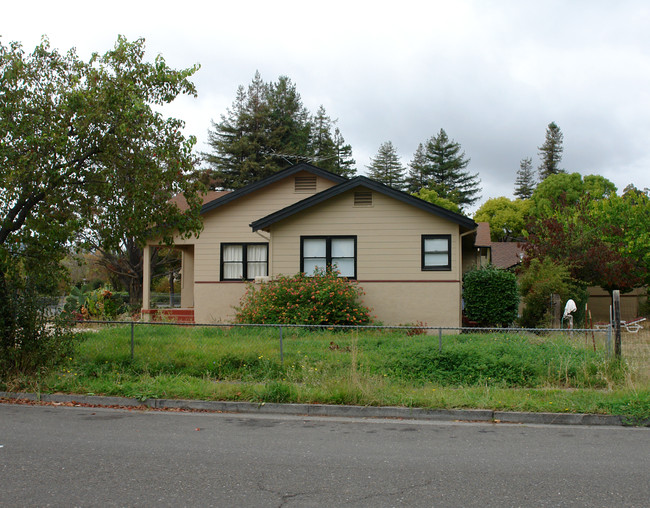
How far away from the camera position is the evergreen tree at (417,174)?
68.8m

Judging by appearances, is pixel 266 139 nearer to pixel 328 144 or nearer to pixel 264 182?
pixel 328 144

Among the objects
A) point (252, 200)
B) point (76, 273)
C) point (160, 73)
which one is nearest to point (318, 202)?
point (252, 200)

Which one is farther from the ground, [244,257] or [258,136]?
[258,136]

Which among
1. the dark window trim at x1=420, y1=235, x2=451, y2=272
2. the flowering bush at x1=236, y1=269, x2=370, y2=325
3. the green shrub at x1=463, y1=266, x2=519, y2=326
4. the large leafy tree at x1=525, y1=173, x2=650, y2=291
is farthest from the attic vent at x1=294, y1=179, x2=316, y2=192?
the large leafy tree at x1=525, y1=173, x2=650, y2=291

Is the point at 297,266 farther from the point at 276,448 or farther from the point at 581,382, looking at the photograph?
the point at 276,448

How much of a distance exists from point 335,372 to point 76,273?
134 feet

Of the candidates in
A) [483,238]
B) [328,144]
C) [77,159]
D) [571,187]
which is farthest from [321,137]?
[77,159]

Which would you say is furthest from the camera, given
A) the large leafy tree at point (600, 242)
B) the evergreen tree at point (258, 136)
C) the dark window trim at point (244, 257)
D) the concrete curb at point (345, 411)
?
the evergreen tree at point (258, 136)

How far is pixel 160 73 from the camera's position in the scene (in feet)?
36.9

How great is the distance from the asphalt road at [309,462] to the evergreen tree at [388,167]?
61.2m

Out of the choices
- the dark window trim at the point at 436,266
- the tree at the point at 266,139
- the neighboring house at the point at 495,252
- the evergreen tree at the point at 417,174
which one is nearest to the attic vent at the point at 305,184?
the dark window trim at the point at 436,266

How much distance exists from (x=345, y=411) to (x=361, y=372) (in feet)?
4.45

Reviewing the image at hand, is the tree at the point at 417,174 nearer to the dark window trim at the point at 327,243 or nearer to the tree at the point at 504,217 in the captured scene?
the tree at the point at 504,217

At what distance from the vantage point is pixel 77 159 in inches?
445
